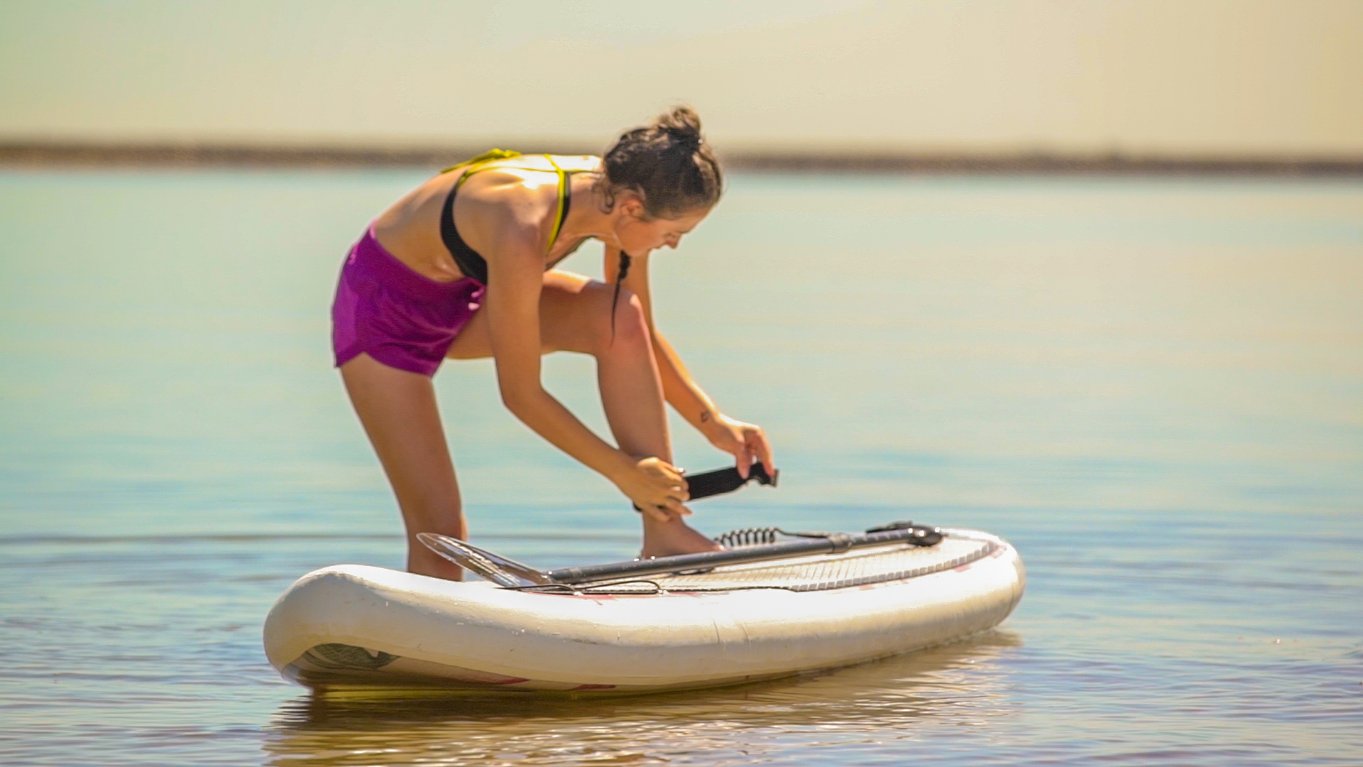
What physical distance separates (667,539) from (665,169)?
1282mm

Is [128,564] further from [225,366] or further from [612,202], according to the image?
[225,366]

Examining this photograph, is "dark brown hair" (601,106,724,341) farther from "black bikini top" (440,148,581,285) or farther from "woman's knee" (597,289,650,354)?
"woman's knee" (597,289,650,354)

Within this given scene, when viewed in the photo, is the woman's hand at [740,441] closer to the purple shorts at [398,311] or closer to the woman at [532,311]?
the woman at [532,311]

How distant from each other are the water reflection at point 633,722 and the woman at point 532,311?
511 millimetres

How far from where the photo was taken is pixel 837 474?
10.0 meters

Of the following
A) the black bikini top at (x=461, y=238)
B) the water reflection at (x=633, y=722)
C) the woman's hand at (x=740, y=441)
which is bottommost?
the water reflection at (x=633, y=722)

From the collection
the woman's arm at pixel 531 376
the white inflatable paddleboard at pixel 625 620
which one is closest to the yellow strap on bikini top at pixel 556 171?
the woman's arm at pixel 531 376

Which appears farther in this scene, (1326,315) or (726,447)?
(1326,315)

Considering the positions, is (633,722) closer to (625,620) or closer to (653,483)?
(625,620)

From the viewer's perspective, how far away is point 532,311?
5445 millimetres

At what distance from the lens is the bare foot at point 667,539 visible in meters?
6.19

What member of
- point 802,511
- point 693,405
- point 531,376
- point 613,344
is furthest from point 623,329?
point 802,511

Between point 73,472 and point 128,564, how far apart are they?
2339 mm

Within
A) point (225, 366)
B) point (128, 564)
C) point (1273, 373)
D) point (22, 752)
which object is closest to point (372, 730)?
point (22, 752)
